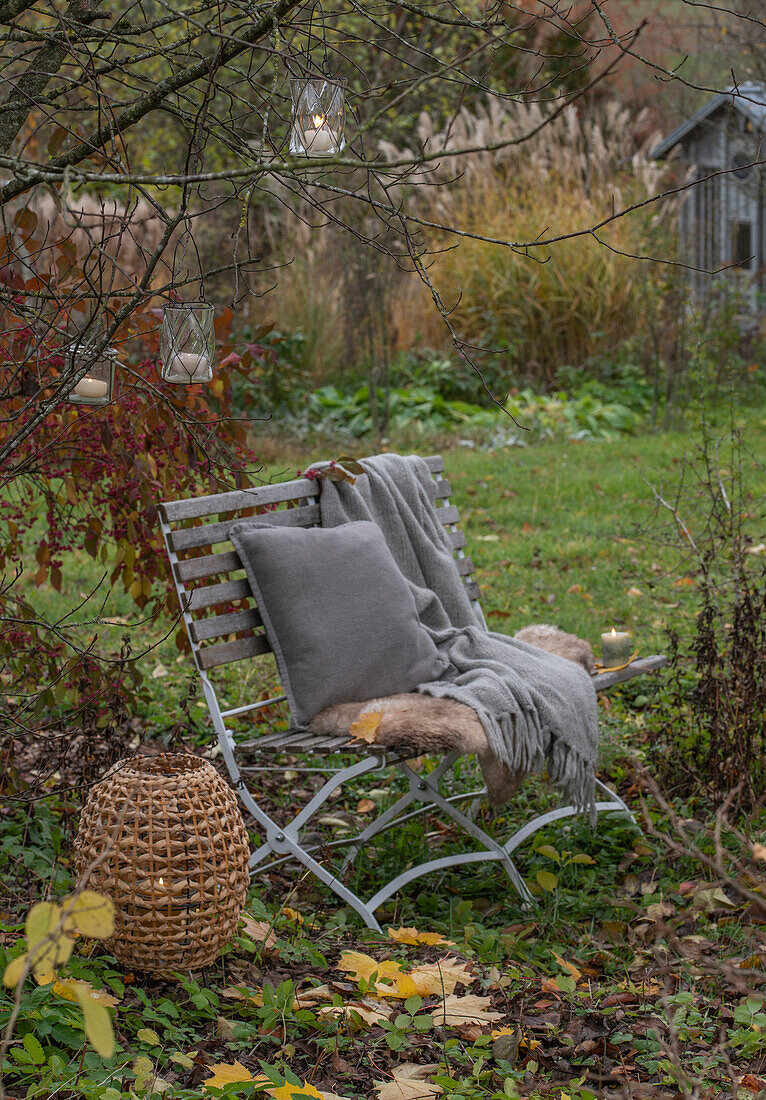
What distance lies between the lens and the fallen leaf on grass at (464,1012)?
2.14 m

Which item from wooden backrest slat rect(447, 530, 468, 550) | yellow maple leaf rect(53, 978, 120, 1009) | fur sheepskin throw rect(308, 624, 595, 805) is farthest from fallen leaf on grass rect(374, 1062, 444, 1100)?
wooden backrest slat rect(447, 530, 468, 550)

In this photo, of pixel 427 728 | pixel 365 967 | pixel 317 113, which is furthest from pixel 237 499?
pixel 365 967

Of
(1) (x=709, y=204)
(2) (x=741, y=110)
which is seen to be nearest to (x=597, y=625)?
(2) (x=741, y=110)

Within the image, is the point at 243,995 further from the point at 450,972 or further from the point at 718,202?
the point at 718,202

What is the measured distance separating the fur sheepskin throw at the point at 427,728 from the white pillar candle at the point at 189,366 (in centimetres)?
101

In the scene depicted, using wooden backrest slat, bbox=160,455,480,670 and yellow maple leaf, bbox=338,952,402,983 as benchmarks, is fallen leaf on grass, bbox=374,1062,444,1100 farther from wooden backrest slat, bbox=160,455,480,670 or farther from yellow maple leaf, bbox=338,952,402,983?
wooden backrest slat, bbox=160,455,480,670

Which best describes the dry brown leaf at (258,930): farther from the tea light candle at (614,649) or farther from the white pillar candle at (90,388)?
the tea light candle at (614,649)

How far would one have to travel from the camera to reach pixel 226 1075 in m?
1.79

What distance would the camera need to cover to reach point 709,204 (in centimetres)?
1260

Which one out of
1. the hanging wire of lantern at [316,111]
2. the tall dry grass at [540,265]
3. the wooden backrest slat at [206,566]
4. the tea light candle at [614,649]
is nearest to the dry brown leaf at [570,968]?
the tea light candle at [614,649]

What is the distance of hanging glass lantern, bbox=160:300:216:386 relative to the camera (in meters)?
2.26

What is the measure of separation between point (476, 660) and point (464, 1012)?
122cm

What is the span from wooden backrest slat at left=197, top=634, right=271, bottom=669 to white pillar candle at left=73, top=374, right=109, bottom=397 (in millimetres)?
820

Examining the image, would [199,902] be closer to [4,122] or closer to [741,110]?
[4,122]
